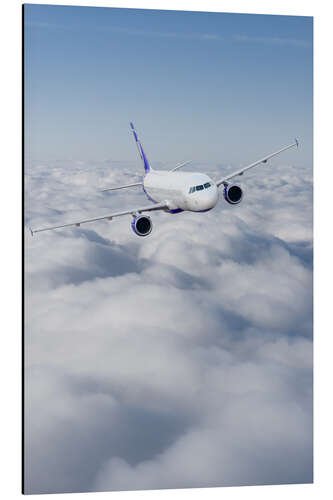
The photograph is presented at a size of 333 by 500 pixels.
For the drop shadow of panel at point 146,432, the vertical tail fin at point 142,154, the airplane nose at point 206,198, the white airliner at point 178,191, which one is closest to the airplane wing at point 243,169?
the white airliner at point 178,191

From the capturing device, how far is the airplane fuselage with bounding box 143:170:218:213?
13.4m

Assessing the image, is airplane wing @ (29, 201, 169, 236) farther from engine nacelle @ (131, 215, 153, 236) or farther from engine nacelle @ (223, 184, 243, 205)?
engine nacelle @ (223, 184, 243, 205)

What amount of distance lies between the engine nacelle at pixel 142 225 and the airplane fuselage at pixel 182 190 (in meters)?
0.85

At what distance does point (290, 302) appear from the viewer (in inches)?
544

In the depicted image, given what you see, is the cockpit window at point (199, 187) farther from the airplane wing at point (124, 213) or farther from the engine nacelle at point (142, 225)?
the engine nacelle at point (142, 225)

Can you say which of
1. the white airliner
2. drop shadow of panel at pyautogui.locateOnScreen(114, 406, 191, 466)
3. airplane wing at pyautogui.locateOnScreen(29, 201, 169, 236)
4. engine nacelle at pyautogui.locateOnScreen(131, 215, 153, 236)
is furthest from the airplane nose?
drop shadow of panel at pyautogui.locateOnScreen(114, 406, 191, 466)

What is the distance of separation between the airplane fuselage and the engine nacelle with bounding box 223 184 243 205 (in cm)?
38

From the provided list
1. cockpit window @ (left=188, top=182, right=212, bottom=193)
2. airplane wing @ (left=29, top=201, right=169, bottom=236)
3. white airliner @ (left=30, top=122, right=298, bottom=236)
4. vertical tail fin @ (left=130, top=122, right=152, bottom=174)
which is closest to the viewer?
airplane wing @ (left=29, top=201, right=169, bottom=236)

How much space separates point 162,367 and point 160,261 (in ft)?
6.56

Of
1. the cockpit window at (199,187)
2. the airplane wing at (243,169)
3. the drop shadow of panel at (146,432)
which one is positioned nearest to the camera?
the drop shadow of panel at (146,432)

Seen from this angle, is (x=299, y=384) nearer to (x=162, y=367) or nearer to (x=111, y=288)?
(x=162, y=367)

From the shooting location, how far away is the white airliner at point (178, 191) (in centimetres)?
1306

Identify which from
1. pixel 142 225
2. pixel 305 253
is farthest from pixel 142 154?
pixel 305 253

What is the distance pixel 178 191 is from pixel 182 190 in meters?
0.14
